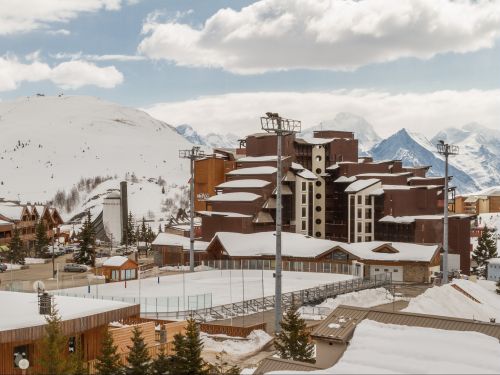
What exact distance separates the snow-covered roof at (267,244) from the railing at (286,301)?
8.50m

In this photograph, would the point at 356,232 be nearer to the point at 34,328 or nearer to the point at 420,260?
the point at 420,260

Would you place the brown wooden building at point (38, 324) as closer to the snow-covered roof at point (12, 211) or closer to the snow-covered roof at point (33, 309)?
the snow-covered roof at point (33, 309)

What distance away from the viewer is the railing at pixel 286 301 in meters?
40.8

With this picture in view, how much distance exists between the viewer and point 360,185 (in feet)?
278

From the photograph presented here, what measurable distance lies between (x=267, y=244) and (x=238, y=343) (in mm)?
39536

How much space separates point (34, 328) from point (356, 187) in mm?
63943

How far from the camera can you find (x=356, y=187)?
8469 cm

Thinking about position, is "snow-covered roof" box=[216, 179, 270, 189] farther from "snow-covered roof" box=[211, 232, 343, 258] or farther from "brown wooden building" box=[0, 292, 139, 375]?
"brown wooden building" box=[0, 292, 139, 375]

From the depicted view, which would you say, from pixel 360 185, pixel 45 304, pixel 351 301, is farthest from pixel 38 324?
pixel 360 185

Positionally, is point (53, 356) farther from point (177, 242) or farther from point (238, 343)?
point (177, 242)

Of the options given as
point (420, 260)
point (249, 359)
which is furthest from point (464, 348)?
point (420, 260)

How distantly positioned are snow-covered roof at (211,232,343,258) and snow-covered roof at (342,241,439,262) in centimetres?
332

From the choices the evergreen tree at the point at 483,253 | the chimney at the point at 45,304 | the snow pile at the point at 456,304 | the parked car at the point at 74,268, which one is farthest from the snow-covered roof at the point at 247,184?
the chimney at the point at 45,304

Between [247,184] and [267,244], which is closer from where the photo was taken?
[267,244]
